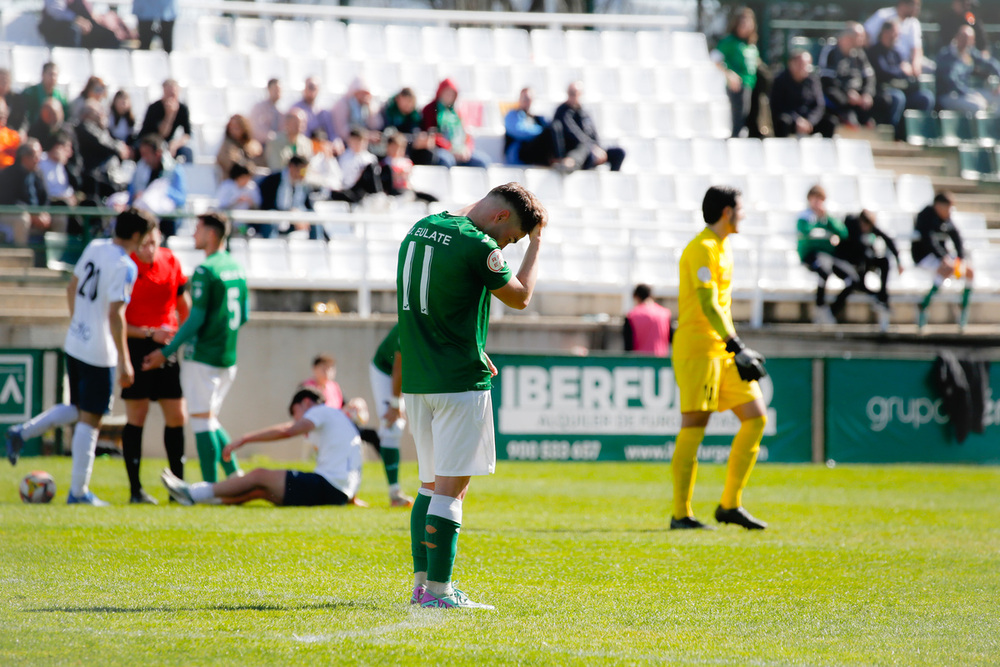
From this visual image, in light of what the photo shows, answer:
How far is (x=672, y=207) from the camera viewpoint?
1941 cm

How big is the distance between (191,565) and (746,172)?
615 inches

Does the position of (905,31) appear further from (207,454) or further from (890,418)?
(207,454)

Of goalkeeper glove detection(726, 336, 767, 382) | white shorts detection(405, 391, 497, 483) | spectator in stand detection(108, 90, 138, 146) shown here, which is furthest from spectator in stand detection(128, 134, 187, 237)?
white shorts detection(405, 391, 497, 483)

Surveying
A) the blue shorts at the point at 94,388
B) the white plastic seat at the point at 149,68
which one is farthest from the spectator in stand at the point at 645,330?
the white plastic seat at the point at 149,68

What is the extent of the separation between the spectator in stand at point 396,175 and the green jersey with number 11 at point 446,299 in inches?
471

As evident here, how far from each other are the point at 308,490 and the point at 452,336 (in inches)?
176

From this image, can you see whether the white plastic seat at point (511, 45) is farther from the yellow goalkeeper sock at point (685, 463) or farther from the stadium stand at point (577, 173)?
the yellow goalkeeper sock at point (685, 463)

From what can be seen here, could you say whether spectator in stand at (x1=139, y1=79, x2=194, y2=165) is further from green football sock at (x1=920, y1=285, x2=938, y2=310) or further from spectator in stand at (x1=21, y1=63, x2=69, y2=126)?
green football sock at (x1=920, y1=285, x2=938, y2=310)

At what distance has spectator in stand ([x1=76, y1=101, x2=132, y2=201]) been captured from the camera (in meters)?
16.4

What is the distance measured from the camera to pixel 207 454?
10102 mm

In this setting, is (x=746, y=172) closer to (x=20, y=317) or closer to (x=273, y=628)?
(x=20, y=317)

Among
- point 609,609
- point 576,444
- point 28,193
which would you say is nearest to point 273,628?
point 609,609

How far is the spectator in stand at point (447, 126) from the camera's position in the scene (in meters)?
19.0

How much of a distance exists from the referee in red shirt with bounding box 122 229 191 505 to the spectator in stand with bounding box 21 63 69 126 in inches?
346
